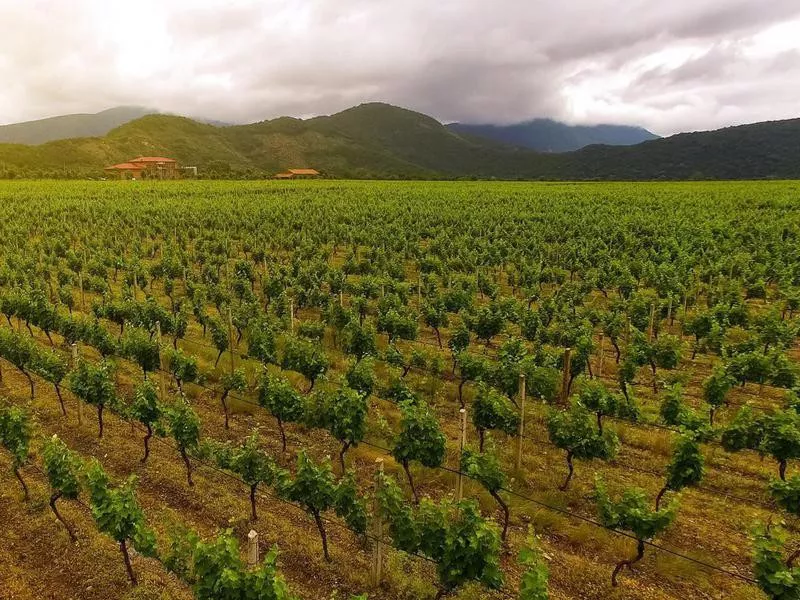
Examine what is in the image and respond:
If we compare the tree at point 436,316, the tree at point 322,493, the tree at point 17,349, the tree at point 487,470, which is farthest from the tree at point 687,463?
the tree at point 17,349

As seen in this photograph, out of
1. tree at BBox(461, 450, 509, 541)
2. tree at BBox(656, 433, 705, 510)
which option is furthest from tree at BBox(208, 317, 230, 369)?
tree at BBox(656, 433, 705, 510)

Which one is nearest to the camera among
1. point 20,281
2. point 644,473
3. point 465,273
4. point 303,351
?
A: point 644,473

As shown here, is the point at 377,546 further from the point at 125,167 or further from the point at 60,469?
the point at 125,167

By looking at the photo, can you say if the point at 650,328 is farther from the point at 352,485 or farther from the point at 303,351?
the point at 352,485

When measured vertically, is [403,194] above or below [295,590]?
above

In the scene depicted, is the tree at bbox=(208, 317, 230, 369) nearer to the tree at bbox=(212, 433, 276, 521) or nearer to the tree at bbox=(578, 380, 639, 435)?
the tree at bbox=(212, 433, 276, 521)

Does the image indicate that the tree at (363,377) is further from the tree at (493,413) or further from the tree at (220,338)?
the tree at (220,338)

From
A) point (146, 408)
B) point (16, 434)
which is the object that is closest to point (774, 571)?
point (146, 408)

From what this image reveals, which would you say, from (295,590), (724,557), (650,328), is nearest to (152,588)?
(295,590)
